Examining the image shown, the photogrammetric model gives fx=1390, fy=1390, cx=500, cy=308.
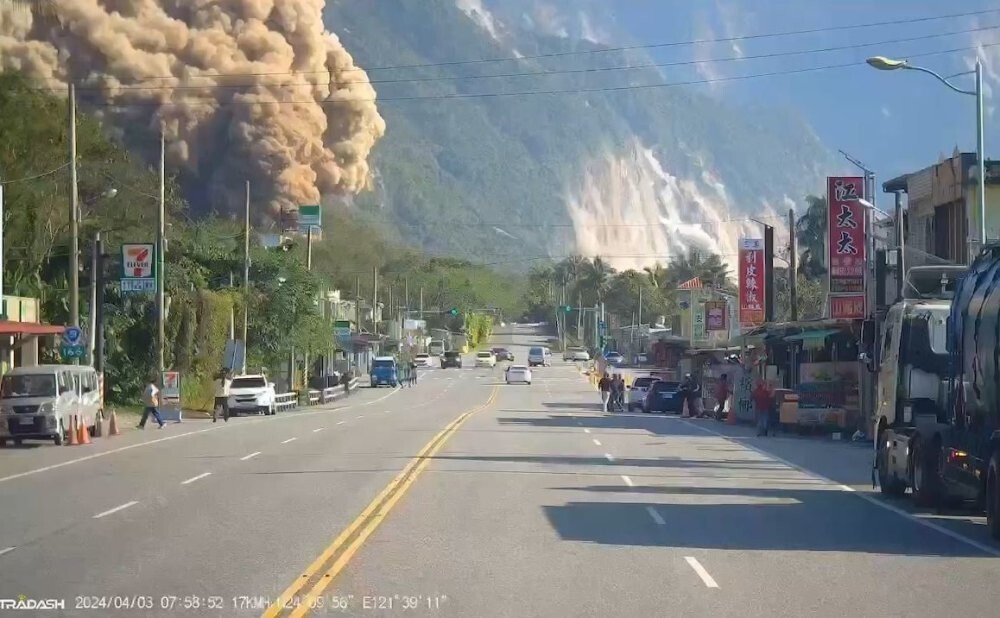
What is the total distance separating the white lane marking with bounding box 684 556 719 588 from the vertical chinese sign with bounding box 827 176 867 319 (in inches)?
1124

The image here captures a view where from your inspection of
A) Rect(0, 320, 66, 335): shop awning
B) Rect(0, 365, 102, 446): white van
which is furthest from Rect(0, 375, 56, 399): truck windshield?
Rect(0, 320, 66, 335): shop awning

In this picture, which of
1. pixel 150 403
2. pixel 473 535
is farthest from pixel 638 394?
pixel 473 535

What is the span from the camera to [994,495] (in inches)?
628

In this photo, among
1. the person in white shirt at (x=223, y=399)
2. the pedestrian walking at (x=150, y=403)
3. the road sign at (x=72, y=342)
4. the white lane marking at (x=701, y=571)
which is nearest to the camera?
the white lane marking at (x=701, y=571)

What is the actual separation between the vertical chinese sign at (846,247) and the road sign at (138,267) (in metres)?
21.4

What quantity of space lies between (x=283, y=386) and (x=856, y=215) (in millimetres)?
36741

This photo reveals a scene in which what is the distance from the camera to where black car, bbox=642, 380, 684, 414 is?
57.0 m

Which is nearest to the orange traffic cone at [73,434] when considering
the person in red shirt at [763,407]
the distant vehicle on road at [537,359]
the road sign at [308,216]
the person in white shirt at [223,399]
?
the person in white shirt at [223,399]

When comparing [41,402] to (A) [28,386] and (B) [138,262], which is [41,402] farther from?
(B) [138,262]

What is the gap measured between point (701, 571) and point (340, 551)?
11.8 ft

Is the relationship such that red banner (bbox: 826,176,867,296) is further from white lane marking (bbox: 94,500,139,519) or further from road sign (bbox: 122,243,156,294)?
white lane marking (bbox: 94,500,139,519)

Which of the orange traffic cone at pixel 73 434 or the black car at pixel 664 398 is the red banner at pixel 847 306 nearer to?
the black car at pixel 664 398

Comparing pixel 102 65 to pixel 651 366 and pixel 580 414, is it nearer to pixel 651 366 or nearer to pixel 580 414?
pixel 651 366

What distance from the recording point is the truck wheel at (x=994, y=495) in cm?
1578
